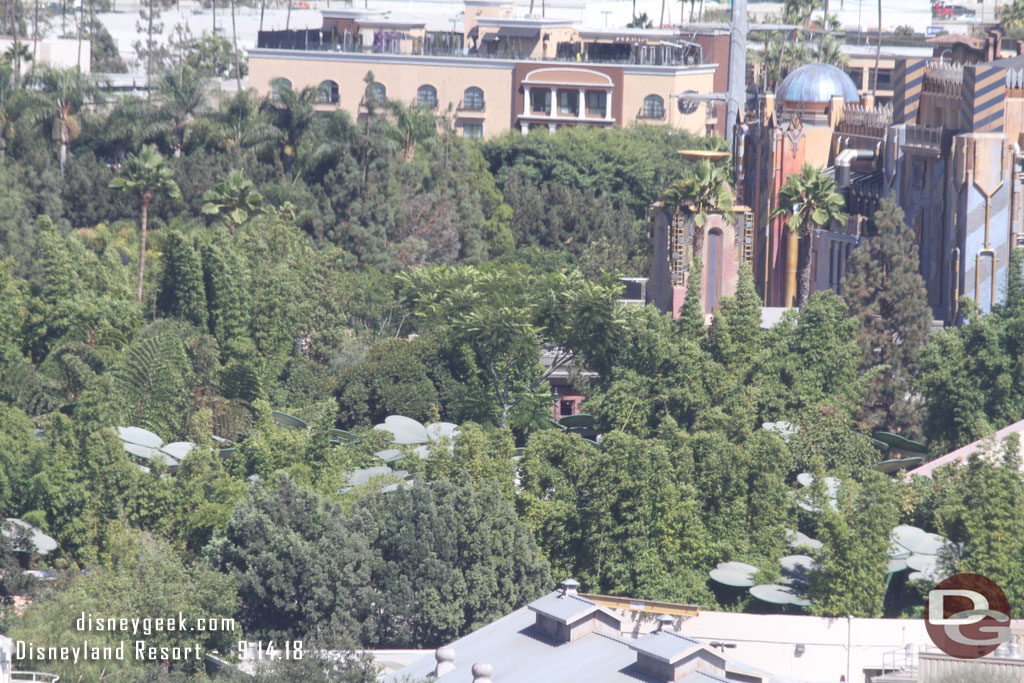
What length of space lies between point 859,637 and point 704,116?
290 feet

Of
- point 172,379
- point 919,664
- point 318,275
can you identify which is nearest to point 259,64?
point 318,275

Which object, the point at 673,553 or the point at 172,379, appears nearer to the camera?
the point at 673,553

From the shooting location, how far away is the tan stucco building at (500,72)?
118125 mm

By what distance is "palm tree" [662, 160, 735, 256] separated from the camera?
69.2 meters

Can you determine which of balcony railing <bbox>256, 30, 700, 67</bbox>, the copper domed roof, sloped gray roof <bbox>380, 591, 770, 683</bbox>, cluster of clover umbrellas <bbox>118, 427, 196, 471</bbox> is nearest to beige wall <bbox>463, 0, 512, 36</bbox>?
balcony railing <bbox>256, 30, 700, 67</bbox>

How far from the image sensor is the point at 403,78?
390ft

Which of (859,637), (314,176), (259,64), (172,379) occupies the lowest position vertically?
(859,637)

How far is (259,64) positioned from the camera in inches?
4665

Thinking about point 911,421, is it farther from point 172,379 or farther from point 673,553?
point 172,379

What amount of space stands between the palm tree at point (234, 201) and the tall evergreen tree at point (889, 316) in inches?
1251

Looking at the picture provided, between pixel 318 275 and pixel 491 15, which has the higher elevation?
pixel 491 15

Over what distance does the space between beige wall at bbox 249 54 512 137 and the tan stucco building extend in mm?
65

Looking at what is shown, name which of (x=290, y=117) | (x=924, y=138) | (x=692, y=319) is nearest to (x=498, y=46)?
(x=290, y=117)

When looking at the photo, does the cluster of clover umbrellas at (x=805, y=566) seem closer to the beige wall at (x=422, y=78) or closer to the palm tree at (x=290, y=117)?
the palm tree at (x=290, y=117)
